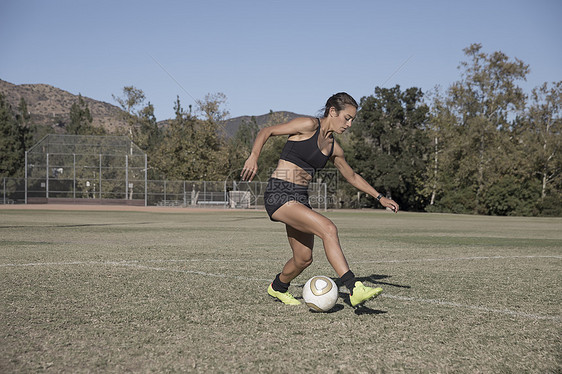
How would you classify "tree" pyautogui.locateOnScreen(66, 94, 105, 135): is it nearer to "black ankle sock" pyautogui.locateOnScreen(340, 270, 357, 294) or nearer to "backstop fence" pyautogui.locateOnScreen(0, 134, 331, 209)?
"backstop fence" pyautogui.locateOnScreen(0, 134, 331, 209)

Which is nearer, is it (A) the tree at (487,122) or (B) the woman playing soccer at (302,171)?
(B) the woman playing soccer at (302,171)

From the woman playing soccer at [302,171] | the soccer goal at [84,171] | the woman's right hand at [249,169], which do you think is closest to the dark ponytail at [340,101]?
the woman playing soccer at [302,171]

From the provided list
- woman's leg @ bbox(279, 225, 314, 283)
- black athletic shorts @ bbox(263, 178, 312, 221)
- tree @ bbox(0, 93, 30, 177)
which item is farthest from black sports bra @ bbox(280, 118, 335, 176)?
tree @ bbox(0, 93, 30, 177)

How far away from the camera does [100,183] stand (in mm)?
52094

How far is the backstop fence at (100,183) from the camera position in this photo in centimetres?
5066

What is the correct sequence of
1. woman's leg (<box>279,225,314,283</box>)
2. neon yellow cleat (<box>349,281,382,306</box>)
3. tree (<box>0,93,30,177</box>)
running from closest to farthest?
neon yellow cleat (<box>349,281,382,306</box>)
woman's leg (<box>279,225,314,283</box>)
tree (<box>0,93,30,177</box>)

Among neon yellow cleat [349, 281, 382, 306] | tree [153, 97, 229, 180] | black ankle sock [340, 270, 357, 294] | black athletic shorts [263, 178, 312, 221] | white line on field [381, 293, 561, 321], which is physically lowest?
white line on field [381, 293, 561, 321]

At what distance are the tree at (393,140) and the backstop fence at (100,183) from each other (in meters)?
12.1

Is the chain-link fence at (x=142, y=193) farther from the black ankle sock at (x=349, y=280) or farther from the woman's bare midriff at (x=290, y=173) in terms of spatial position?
the black ankle sock at (x=349, y=280)

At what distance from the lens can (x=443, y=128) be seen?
59.8 metres

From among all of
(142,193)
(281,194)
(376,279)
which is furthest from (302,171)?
(142,193)

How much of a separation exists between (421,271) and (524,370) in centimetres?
488

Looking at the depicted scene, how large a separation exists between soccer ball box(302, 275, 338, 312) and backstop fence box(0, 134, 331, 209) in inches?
1770

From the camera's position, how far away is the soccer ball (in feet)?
16.3
